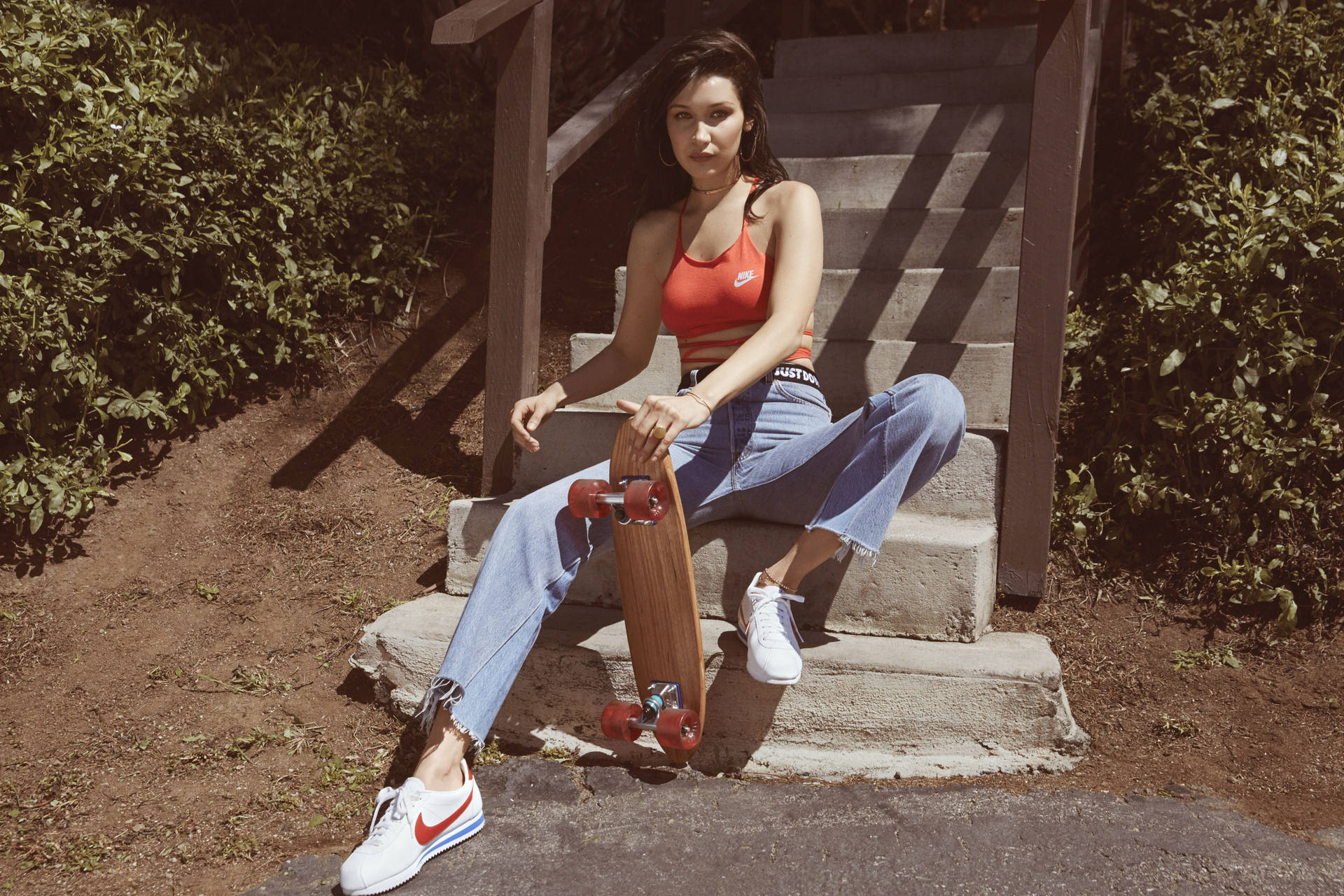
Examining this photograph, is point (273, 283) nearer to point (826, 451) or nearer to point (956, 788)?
point (826, 451)

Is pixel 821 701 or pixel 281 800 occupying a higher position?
pixel 821 701

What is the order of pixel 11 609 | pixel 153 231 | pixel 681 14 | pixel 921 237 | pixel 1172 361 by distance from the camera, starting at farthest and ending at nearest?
pixel 681 14 → pixel 921 237 → pixel 153 231 → pixel 11 609 → pixel 1172 361

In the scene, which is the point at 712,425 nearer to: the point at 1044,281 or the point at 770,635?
the point at 770,635

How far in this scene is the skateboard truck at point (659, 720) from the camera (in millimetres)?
2102

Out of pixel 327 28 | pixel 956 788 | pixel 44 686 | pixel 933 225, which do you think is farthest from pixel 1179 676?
pixel 327 28

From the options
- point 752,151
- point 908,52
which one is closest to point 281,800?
point 752,151

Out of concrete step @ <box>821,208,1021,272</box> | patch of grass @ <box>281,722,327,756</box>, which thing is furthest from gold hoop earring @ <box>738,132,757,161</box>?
patch of grass @ <box>281,722,327,756</box>

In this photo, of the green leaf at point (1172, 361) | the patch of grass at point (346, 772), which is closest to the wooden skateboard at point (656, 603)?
the patch of grass at point (346, 772)

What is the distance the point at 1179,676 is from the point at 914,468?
3.05 feet

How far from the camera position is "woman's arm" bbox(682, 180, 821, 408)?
2016 mm

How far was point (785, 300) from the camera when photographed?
85.3 inches

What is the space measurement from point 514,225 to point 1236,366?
6.49 feet

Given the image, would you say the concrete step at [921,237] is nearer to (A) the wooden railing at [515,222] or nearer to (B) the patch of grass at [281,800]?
(A) the wooden railing at [515,222]

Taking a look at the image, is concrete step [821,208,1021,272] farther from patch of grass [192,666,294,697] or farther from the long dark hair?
patch of grass [192,666,294,697]
